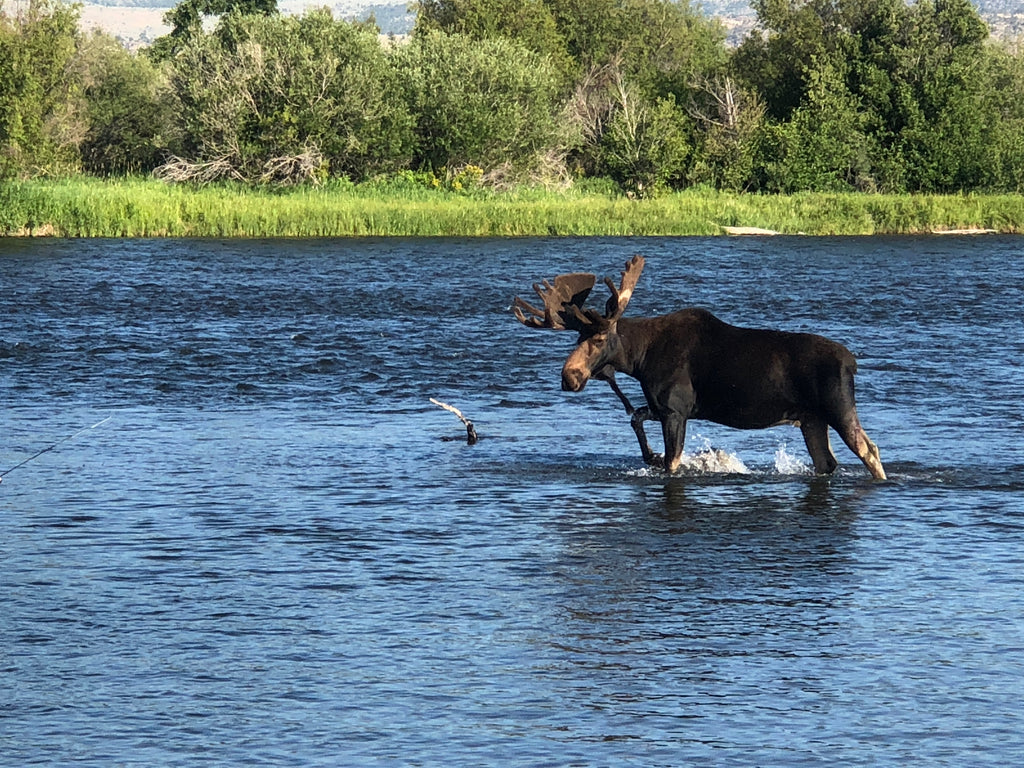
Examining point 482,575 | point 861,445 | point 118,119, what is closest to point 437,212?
point 118,119

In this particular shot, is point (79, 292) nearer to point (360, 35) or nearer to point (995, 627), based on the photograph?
point (995, 627)

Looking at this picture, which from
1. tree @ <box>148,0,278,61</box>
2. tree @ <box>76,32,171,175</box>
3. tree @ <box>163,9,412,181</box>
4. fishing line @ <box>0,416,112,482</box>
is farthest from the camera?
tree @ <box>148,0,278,61</box>

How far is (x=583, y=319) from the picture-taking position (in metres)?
13.7

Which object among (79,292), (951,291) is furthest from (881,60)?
(79,292)

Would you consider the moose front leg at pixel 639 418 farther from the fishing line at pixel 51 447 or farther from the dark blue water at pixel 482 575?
the fishing line at pixel 51 447

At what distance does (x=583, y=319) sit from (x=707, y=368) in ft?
3.37

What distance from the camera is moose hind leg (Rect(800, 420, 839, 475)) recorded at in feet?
45.2

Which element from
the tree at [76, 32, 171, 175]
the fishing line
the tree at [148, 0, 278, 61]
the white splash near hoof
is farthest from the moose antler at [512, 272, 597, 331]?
the tree at [148, 0, 278, 61]

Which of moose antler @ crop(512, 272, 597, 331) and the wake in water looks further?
the wake in water

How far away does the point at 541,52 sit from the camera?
92.4 metres

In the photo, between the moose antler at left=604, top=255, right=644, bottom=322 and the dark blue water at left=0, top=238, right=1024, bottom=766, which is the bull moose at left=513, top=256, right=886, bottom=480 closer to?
the moose antler at left=604, top=255, right=644, bottom=322

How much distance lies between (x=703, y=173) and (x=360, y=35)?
1627 cm

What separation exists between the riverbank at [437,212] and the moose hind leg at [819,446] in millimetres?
43023

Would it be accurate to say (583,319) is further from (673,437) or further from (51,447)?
(51,447)
